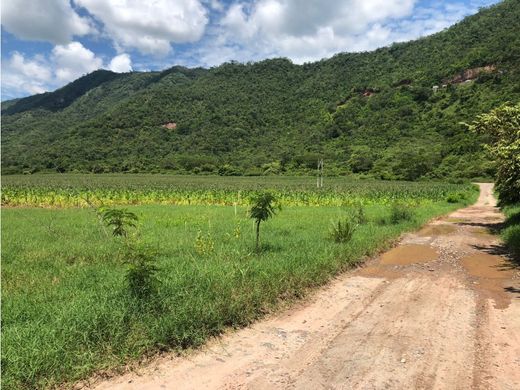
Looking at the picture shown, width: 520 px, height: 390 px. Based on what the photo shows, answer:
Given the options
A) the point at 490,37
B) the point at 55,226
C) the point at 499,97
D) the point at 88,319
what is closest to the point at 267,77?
the point at 490,37

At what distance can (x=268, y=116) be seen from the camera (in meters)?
130

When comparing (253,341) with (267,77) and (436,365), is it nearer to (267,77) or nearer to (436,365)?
(436,365)

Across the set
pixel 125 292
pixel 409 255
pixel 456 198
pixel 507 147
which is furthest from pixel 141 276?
pixel 456 198

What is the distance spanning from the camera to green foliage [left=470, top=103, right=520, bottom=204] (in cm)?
1142

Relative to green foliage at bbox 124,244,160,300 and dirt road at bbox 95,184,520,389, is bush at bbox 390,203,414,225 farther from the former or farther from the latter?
green foliage at bbox 124,244,160,300

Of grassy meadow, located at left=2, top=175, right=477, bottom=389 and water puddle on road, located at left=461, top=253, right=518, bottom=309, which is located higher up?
grassy meadow, located at left=2, top=175, right=477, bottom=389

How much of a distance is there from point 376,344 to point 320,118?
375ft

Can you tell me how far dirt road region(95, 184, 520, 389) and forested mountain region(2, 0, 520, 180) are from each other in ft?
205

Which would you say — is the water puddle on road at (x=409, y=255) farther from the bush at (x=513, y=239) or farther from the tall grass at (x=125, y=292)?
the bush at (x=513, y=239)

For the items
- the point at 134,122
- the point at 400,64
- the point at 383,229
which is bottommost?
the point at 383,229

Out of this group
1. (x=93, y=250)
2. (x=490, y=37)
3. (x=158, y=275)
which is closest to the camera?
(x=158, y=275)

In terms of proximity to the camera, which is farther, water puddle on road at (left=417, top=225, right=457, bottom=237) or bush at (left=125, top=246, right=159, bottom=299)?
water puddle on road at (left=417, top=225, right=457, bottom=237)

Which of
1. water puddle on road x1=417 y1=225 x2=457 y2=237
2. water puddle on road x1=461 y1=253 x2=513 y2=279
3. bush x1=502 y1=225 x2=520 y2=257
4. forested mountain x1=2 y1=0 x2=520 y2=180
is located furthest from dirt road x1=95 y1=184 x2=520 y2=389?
forested mountain x1=2 y1=0 x2=520 y2=180

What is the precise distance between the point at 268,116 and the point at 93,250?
402ft
